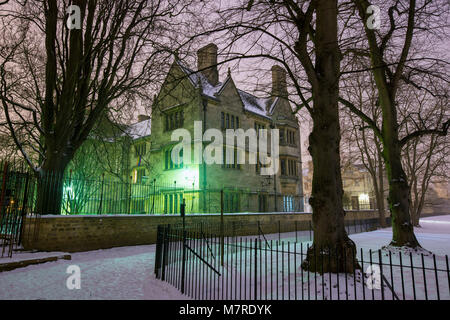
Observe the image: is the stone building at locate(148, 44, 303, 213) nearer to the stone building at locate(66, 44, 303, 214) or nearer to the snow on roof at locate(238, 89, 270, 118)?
the stone building at locate(66, 44, 303, 214)

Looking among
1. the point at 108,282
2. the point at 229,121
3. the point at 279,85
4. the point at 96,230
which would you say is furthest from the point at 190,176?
the point at 108,282

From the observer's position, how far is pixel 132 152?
29.6m

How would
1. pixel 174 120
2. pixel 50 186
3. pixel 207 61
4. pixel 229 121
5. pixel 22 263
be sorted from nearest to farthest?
pixel 22 263, pixel 50 186, pixel 207 61, pixel 174 120, pixel 229 121

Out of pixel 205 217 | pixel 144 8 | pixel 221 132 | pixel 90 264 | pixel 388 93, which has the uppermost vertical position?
pixel 144 8

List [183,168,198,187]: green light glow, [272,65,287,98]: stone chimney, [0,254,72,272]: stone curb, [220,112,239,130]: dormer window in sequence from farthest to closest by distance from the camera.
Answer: [220,112,239,130]: dormer window, [183,168,198,187]: green light glow, [272,65,287,98]: stone chimney, [0,254,72,272]: stone curb

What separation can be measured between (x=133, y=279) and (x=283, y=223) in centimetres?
1650

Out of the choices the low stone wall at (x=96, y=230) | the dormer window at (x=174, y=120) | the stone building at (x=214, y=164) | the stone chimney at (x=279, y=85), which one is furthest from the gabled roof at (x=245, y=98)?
the low stone wall at (x=96, y=230)

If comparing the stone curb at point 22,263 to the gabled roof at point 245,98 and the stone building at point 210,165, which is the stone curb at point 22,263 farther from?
A: the gabled roof at point 245,98

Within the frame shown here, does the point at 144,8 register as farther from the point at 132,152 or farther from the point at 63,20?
the point at 132,152

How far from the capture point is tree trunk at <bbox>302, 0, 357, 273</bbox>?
266 inches

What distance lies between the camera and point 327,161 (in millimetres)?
7125

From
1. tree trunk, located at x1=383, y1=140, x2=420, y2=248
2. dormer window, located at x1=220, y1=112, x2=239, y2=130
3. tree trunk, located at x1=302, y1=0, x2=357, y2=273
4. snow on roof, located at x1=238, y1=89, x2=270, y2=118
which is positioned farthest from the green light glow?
A: tree trunk, located at x1=302, y1=0, x2=357, y2=273

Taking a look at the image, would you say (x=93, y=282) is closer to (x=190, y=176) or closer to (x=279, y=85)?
(x=279, y=85)
